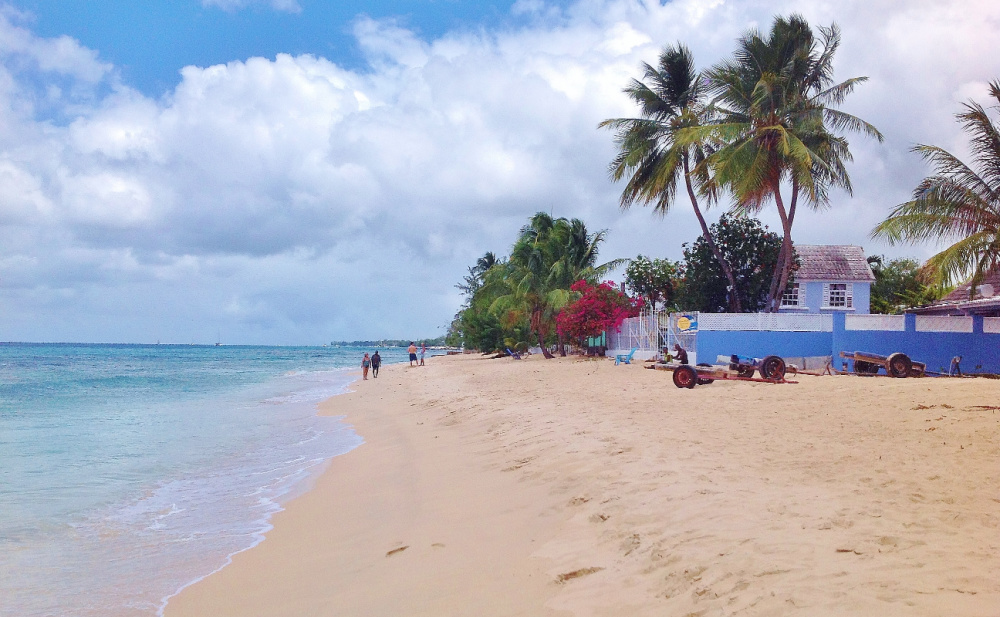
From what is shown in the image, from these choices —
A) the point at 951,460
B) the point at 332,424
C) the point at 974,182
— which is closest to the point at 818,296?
the point at 974,182

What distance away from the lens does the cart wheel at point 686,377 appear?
14.3m

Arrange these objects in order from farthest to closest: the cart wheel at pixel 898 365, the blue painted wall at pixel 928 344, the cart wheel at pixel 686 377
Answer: the blue painted wall at pixel 928 344
the cart wheel at pixel 898 365
the cart wheel at pixel 686 377

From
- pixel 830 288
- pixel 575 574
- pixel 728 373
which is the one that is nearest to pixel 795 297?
pixel 830 288

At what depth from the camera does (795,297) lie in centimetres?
3688

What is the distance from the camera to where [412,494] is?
7.52m

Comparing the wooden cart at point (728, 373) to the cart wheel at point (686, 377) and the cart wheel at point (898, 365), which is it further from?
the cart wheel at point (898, 365)

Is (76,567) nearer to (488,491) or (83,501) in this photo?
(83,501)

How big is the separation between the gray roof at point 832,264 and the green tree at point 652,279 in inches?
327

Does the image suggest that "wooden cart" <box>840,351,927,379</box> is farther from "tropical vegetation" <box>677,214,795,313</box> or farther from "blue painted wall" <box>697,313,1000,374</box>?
"tropical vegetation" <box>677,214,795,313</box>

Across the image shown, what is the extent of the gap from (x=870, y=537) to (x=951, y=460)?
2895 mm

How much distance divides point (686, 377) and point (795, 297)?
25526mm

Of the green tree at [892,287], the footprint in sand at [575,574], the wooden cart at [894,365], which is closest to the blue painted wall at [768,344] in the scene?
the wooden cart at [894,365]

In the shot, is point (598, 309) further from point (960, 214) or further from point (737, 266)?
point (960, 214)

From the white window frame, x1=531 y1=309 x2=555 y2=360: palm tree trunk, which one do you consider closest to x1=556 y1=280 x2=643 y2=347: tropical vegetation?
x1=531 y1=309 x2=555 y2=360: palm tree trunk
